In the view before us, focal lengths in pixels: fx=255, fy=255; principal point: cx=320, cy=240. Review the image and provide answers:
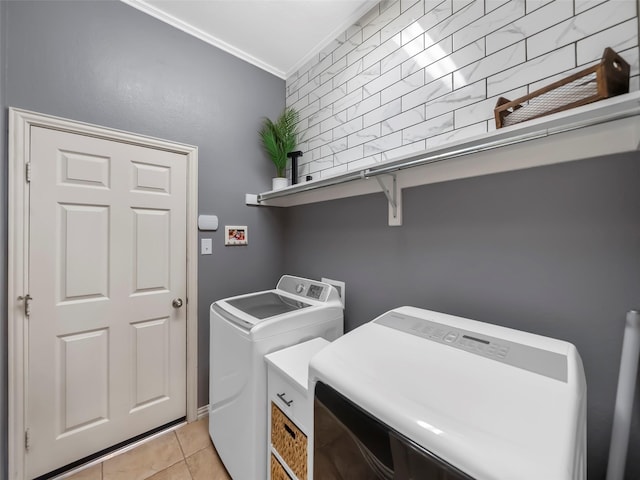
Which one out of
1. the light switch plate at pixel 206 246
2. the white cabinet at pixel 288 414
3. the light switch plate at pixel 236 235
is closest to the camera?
the white cabinet at pixel 288 414

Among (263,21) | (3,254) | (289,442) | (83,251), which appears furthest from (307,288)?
(263,21)

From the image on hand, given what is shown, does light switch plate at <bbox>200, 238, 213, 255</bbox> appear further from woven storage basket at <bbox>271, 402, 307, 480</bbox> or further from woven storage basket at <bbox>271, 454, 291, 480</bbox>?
woven storage basket at <bbox>271, 454, 291, 480</bbox>

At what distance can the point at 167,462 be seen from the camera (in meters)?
1.58

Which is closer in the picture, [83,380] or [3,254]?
[3,254]

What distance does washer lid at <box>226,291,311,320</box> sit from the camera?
5.04 ft

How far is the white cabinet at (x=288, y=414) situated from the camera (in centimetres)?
102

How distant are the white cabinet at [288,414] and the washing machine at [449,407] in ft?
0.73

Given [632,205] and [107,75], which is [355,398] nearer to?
[632,205]

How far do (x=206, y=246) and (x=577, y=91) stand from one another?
2.13 metres

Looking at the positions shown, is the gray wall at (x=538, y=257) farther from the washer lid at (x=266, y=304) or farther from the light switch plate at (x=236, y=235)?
the light switch plate at (x=236, y=235)

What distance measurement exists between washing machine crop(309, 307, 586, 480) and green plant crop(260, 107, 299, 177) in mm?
1690

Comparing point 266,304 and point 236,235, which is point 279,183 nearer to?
point 236,235

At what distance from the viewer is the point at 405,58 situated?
4.86 feet

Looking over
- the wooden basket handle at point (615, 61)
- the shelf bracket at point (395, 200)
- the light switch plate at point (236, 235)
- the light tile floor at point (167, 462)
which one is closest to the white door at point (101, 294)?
the light tile floor at point (167, 462)
